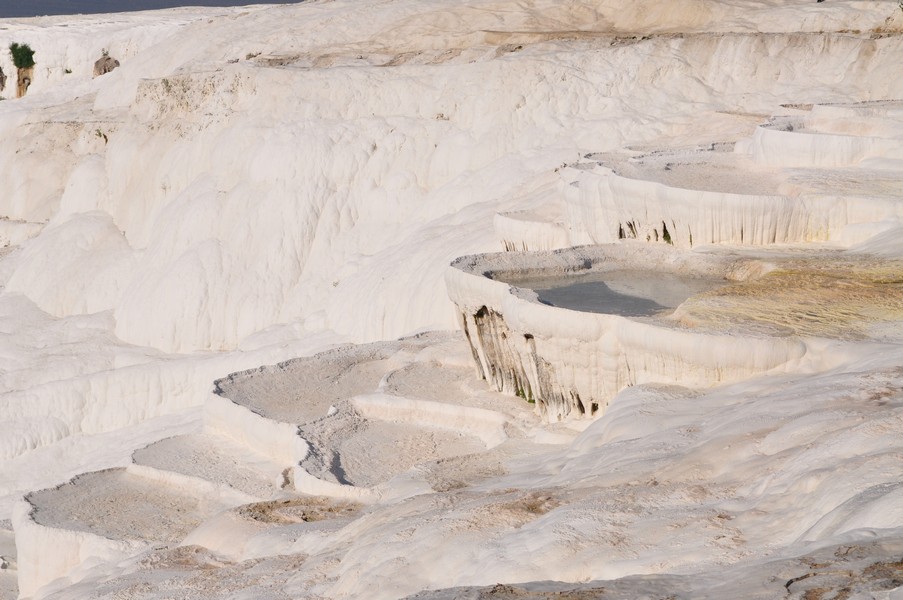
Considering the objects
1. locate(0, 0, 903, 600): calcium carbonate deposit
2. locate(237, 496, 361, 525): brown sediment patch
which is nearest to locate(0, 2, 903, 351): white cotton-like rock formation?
locate(0, 0, 903, 600): calcium carbonate deposit

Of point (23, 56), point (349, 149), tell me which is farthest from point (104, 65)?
point (349, 149)

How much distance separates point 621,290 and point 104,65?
27.1 m

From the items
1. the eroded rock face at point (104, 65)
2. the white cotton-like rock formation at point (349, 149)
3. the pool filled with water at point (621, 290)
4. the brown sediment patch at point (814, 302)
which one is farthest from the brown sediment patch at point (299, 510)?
the eroded rock face at point (104, 65)

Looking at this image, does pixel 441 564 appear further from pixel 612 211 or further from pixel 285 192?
pixel 285 192

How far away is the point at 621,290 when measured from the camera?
37.3 feet

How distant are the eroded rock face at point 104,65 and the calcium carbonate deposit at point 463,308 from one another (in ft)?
7.92

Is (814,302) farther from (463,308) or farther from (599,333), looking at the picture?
(463,308)

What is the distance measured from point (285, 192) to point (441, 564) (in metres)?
16.1

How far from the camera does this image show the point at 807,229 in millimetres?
12344

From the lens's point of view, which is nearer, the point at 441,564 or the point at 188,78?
the point at 441,564

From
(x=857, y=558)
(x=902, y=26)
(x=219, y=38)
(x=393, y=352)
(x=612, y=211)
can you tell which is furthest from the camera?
(x=219, y=38)

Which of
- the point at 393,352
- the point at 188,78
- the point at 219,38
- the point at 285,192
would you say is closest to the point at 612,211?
the point at 393,352

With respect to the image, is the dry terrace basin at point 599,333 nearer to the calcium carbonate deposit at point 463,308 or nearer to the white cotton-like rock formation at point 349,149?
the calcium carbonate deposit at point 463,308

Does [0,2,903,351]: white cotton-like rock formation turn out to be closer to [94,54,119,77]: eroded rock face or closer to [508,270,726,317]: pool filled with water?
[508,270,726,317]: pool filled with water
